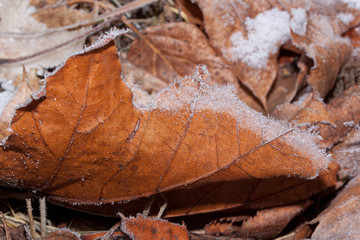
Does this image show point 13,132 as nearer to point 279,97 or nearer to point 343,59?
point 279,97

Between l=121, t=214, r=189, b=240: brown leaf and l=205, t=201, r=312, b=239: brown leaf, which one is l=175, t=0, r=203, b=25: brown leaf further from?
l=121, t=214, r=189, b=240: brown leaf

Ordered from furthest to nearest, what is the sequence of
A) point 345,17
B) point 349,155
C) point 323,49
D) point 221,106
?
point 345,17 → point 323,49 → point 349,155 → point 221,106

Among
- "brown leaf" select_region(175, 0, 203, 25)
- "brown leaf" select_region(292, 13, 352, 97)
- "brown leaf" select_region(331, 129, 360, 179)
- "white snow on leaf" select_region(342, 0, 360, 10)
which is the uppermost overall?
"brown leaf" select_region(175, 0, 203, 25)

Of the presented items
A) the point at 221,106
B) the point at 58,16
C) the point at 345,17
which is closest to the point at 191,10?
the point at 58,16

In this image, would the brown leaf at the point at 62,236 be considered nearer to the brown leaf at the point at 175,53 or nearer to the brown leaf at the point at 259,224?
the brown leaf at the point at 259,224

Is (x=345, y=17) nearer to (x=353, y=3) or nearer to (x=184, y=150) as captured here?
(x=353, y=3)

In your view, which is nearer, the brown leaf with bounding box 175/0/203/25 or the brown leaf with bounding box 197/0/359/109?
the brown leaf with bounding box 197/0/359/109

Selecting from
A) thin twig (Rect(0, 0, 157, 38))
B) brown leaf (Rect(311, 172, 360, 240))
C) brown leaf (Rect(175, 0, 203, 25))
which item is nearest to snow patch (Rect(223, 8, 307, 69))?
brown leaf (Rect(175, 0, 203, 25))
